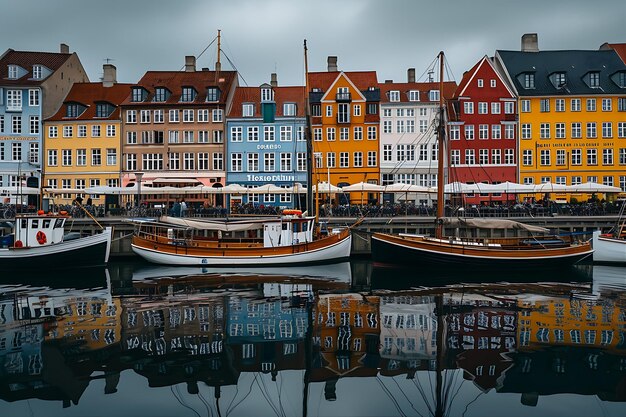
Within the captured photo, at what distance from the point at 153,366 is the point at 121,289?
12017 millimetres

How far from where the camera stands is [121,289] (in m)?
24.3

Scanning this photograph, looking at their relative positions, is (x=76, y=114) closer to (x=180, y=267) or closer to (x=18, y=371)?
(x=180, y=267)

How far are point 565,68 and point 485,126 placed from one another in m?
10.5

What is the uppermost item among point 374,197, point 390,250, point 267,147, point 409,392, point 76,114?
point 76,114

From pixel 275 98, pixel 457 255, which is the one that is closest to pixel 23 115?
pixel 275 98

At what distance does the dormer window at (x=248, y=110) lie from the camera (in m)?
52.2

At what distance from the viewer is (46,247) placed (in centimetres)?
2948

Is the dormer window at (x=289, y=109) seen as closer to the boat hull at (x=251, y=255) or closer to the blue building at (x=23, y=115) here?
the blue building at (x=23, y=115)

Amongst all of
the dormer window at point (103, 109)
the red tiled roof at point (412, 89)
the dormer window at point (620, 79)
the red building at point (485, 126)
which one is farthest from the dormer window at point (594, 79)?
the dormer window at point (103, 109)

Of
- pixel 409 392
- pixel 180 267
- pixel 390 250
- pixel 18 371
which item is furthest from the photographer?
pixel 180 267

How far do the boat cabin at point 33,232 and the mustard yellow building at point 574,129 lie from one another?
39.8 meters

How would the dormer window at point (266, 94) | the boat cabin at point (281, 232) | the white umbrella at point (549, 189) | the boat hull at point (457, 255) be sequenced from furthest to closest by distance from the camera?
the dormer window at point (266, 94) < the white umbrella at point (549, 189) < the boat cabin at point (281, 232) < the boat hull at point (457, 255)

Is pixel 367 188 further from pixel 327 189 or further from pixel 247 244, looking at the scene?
pixel 247 244

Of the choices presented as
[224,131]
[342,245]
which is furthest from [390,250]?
[224,131]
